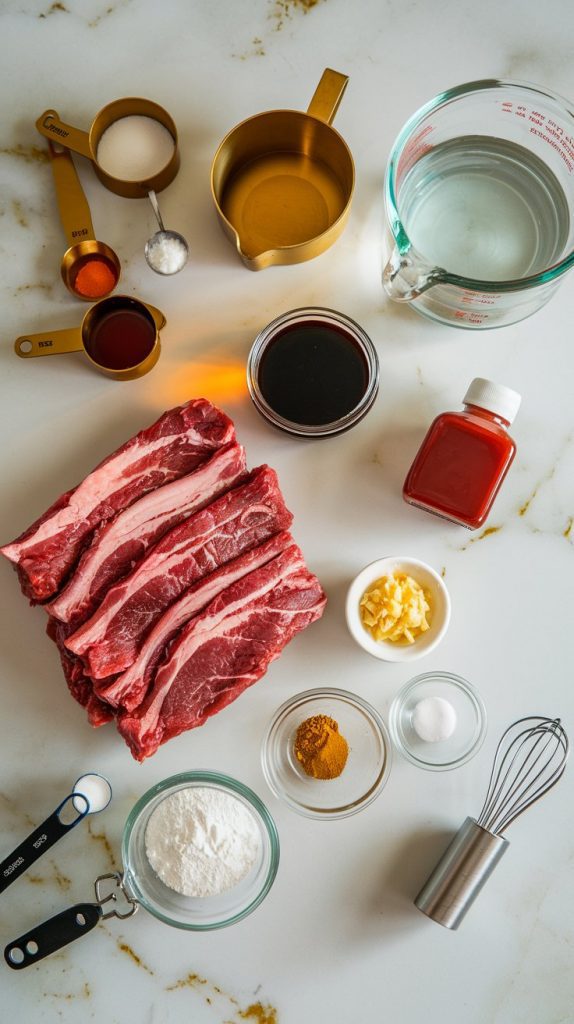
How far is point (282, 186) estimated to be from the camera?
2420mm

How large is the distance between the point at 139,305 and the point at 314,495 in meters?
0.70

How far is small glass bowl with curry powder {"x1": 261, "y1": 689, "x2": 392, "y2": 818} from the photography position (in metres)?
2.26

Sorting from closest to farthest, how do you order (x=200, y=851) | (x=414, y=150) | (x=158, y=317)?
(x=200, y=851) < (x=414, y=150) < (x=158, y=317)

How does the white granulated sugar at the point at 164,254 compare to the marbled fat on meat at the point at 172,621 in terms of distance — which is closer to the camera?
the marbled fat on meat at the point at 172,621

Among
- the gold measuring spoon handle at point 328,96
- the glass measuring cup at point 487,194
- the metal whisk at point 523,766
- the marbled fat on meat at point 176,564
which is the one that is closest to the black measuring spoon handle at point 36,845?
the marbled fat on meat at point 176,564

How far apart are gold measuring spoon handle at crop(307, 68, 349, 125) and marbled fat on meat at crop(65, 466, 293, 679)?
3.15ft

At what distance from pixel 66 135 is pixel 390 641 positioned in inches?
64.6

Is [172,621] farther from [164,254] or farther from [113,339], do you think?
[164,254]

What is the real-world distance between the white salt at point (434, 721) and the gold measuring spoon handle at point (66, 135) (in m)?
1.76

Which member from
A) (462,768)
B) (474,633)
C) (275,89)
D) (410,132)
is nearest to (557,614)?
(474,633)

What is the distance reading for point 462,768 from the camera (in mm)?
2340

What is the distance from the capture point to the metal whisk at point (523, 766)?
2.34 metres

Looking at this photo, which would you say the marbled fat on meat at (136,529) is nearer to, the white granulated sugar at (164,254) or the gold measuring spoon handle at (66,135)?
the white granulated sugar at (164,254)

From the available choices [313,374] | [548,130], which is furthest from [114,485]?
[548,130]
